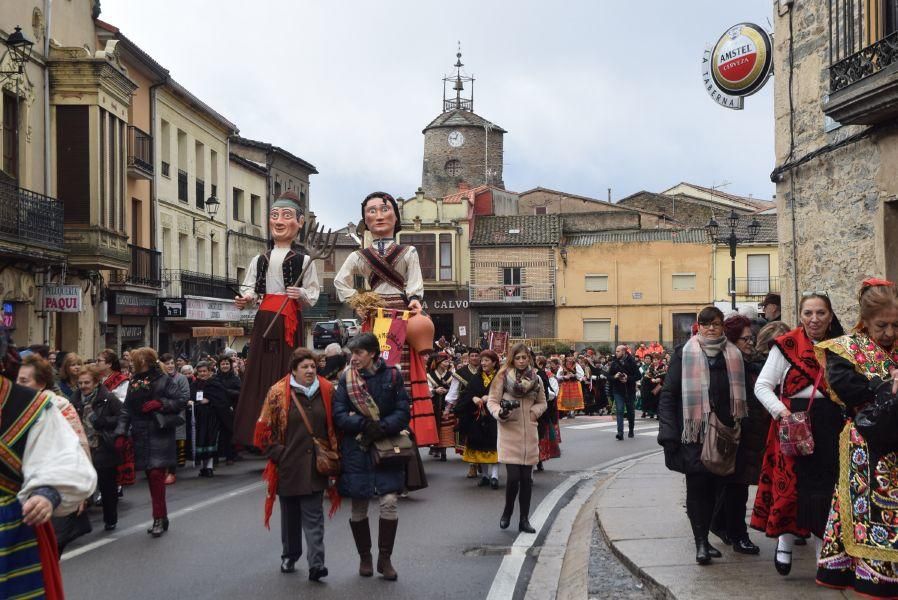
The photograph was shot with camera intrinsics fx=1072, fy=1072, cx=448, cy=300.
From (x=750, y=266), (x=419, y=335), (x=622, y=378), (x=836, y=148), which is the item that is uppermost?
(x=750, y=266)

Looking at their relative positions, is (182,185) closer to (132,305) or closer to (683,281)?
(132,305)

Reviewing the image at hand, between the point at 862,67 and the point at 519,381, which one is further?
the point at 862,67

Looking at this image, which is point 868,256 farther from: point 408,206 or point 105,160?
point 408,206

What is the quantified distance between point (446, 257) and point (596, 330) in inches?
375

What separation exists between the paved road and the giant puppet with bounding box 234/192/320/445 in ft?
3.73

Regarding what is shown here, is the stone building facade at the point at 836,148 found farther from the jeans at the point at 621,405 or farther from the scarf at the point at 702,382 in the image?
the jeans at the point at 621,405

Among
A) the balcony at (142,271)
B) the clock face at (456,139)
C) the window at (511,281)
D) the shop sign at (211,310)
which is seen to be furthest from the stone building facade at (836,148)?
the clock face at (456,139)

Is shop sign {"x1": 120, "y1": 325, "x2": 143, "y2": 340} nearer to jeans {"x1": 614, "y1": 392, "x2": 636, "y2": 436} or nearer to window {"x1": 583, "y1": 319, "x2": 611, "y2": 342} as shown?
jeans {"x1": 614, "y1": 392, "x2": 636, "y2": 436}

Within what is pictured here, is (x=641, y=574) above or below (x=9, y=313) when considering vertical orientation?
below

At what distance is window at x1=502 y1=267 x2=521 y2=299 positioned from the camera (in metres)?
59.1

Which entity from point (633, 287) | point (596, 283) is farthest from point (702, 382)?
point (596, 283)

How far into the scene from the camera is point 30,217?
71.6 feet

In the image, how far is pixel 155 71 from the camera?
31984 millimetres

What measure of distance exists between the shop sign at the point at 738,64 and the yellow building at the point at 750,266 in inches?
1572
